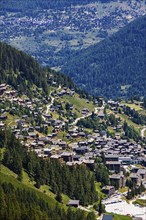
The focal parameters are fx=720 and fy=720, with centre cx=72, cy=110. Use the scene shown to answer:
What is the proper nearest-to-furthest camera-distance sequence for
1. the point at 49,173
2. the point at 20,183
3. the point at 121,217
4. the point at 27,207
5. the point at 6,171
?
the point at 27,207 < the point at 20,183 < the point at 6,171 < the point at 121,217 < the point at 49,173

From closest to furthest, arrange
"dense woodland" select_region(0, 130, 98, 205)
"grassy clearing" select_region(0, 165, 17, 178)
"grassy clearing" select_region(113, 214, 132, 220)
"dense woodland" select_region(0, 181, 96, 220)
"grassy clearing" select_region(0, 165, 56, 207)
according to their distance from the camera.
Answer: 1. "dense woodland" select_region(0, 181, 96, 220)
2. "grassy clearing" select_region(0, 165, 56, 207)
3. "grassy clearing" select_region(0, 165, 17, 178)
4. "grassy clearing" select_region(113, 214, 132, 220)
5. "dense woodland" select_region(0, 130, 98, 205)

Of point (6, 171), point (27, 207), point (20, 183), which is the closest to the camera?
point (27, 207)

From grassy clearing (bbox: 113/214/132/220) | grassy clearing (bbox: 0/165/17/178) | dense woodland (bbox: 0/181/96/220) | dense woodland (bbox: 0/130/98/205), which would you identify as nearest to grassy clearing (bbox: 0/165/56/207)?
grassy clearing (bbox: 0/165/17/178)

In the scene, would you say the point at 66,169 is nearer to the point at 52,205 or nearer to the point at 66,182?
the point at 66,182

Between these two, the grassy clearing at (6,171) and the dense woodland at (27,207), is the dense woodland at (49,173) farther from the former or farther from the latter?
the dense woodland at (27,207)

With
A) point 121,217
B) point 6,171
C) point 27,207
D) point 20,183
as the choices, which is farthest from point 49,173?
point 27,207

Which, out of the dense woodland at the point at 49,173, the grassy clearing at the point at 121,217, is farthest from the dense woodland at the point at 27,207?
the dense woodland at the point at 49,173

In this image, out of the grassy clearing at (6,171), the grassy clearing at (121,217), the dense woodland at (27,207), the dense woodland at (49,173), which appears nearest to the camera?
the dense woodland at (27,207)

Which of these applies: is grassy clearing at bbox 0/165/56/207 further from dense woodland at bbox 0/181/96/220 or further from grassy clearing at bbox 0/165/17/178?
dense woodland at bbox 0/181/96/220

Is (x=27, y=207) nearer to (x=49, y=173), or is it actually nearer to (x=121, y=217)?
(x=49, y=173)

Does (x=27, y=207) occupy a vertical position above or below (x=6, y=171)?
above

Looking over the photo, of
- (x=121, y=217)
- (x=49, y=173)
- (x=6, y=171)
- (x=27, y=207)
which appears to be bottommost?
(x=121, y=217)
